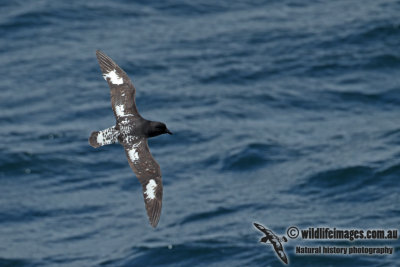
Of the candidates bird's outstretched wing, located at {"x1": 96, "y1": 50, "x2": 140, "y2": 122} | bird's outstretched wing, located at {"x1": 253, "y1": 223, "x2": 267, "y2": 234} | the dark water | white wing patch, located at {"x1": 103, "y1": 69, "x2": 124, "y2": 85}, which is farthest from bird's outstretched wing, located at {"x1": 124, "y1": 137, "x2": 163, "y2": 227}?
bird's outstretched wing, located at {"x1": 253, "y1": 223, "x2": 267, "y2": 234}

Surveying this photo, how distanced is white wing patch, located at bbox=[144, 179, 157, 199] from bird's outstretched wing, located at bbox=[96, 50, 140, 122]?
3.97ft

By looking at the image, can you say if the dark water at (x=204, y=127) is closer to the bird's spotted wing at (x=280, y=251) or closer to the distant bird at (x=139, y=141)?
the bird's spotted wing at (x=280, y=251)

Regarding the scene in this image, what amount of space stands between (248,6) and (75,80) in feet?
20.6

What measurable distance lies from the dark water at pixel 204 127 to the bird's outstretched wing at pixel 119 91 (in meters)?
6.32

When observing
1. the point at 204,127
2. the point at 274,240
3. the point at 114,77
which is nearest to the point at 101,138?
the point at 114,77

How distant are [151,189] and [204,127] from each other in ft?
33.9

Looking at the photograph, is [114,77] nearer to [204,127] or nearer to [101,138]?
[101,138]

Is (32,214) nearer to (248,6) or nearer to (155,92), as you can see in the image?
(155,92)

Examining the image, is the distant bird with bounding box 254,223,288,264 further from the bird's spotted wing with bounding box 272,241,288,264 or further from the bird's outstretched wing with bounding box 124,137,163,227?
the bird's outstretched wing with bounding box 124,137,163,227

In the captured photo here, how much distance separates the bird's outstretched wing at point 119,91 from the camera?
1537 centimetres

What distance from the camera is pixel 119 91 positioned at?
51.5 ft

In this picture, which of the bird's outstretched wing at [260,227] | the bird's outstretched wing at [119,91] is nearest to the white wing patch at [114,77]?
the bird's outstretched wing at [119,91]

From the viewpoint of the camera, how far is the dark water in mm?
22156

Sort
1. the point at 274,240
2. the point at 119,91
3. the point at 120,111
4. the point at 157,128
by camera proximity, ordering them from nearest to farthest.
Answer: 1. the point at 157,128
2. the point at 120,111
3. the point at 119,91
4. the point at 274,240
